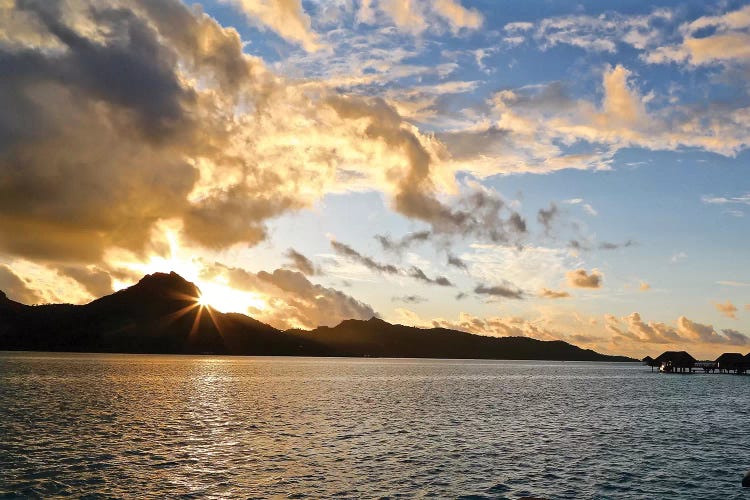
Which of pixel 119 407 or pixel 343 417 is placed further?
pixel 119 407

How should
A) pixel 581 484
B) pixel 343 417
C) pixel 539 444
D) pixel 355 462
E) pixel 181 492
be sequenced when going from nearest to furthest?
pixel 181 492
pixel 581 484
pixel 355 462
pixel 539 444
pixel 343 417

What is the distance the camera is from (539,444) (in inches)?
2233

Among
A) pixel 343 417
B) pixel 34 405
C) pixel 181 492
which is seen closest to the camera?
pixel 181 492

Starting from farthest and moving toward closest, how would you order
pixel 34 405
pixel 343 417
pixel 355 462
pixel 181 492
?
pixel 34 405 < pixel 343 417 < pixel 355 462 < pixel 181 492

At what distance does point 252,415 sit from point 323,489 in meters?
43.5

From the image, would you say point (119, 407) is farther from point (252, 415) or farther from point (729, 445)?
point (729, 445)

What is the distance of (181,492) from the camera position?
116 feet

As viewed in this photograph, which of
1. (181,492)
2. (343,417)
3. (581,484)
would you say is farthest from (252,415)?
(581,484)

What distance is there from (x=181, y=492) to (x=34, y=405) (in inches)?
2322

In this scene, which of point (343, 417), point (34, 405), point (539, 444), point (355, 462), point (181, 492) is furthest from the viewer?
point (34, 405)

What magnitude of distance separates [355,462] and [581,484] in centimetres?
1677

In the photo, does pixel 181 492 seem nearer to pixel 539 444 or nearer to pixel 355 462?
pixel 355 462

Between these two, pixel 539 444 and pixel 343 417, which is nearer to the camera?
pixel 539 444

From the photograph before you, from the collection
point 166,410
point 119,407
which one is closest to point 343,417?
point 166,410
